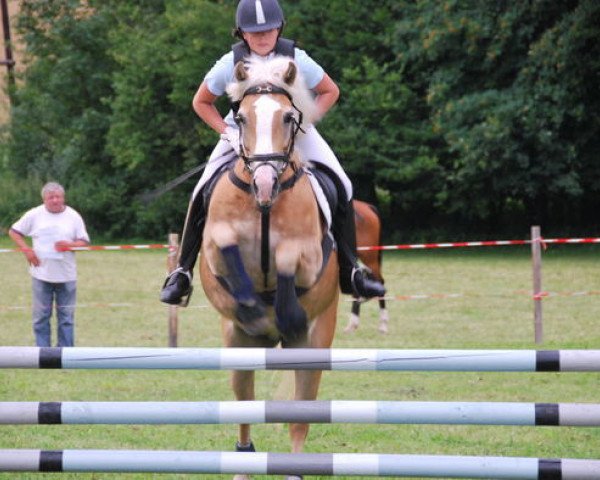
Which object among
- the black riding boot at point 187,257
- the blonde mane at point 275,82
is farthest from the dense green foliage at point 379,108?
the blonde mane at point 275,82

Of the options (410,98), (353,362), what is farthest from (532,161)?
(353,362)

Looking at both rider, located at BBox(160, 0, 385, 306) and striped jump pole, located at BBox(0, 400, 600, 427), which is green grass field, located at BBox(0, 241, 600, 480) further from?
striped jump pole, located at BBox(0, 400, 600, 427)

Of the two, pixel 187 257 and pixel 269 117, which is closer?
pixel 269 117

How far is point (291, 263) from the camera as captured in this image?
567cm

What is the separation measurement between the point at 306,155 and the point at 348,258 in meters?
0.73

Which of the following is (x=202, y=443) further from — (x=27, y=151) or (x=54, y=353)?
(x=27, y=151)

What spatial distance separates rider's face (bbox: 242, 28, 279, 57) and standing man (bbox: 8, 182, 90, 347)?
5.99 metres

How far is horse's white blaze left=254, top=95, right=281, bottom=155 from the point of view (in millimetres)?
5633

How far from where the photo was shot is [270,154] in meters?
5.60

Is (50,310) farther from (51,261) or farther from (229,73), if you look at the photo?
(229,73)

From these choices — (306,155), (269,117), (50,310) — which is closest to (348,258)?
(306,155)

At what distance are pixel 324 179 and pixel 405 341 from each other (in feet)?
23.1

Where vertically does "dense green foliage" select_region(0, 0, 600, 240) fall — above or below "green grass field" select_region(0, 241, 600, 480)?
above

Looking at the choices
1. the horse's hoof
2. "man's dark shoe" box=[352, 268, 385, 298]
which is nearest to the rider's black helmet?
"man's dark shoe" box=[352, 268, 385, 298]
